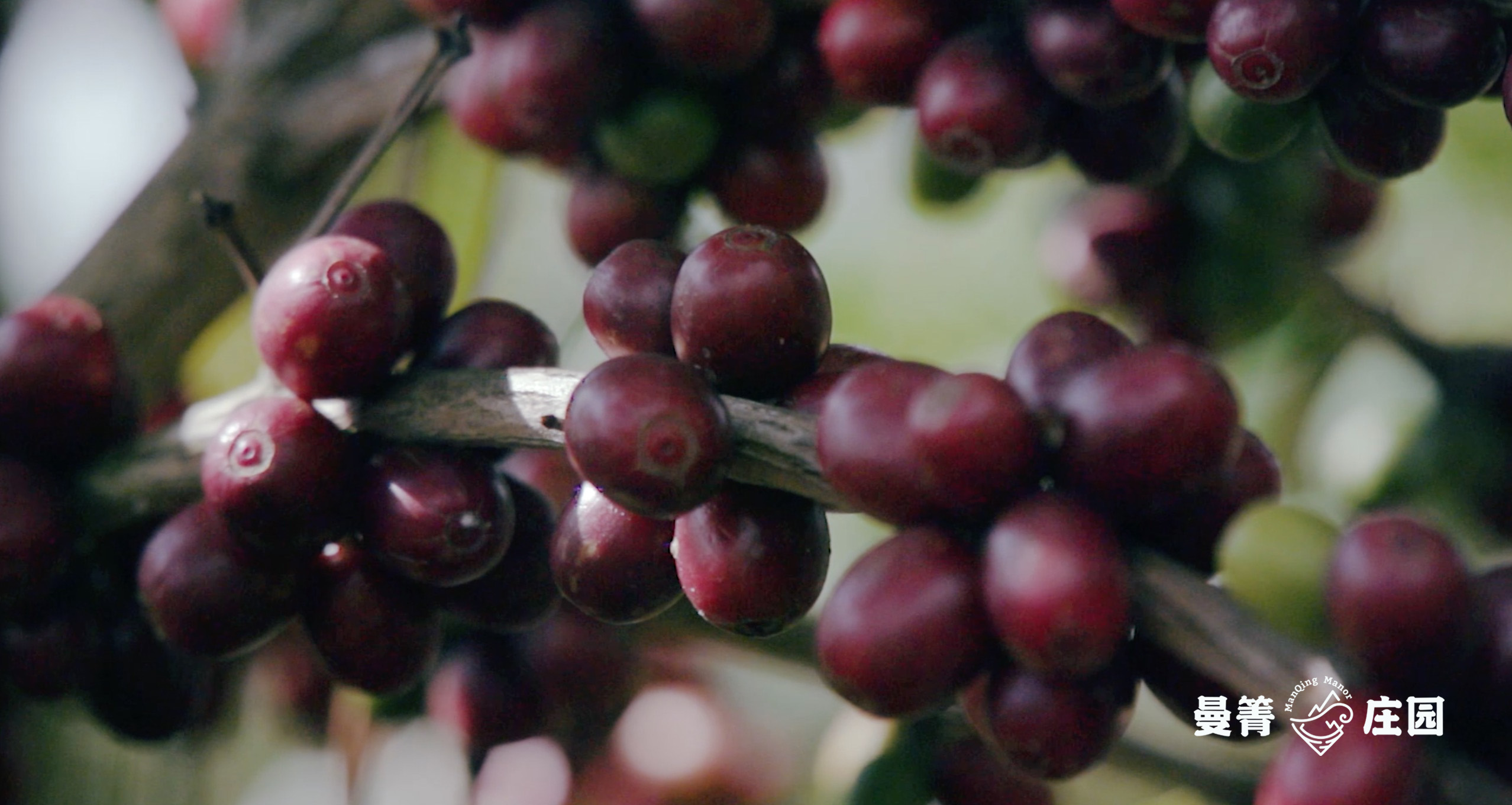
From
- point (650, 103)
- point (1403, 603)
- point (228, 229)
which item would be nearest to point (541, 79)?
point (650, 103)

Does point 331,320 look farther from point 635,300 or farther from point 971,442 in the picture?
point 971,442

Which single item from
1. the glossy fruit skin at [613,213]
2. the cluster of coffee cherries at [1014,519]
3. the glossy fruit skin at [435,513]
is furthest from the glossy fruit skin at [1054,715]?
the glossy fruit skin at [613,213]

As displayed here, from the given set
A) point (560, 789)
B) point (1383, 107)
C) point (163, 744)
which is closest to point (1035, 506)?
point (1383, 107)

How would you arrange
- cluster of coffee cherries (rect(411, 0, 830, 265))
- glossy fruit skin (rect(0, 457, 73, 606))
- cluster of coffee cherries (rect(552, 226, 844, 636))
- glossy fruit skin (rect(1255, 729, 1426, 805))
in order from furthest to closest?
cluster of coffee cherries (rect(411, 0, 830, 265)) → glossy fruit skin (rect(0, 457, 73, 606)) → cluster of coffee cherries (rect(552, 226, 844, 636)) → glossy fruit skin (rect(1255, 729, 1426, 805))

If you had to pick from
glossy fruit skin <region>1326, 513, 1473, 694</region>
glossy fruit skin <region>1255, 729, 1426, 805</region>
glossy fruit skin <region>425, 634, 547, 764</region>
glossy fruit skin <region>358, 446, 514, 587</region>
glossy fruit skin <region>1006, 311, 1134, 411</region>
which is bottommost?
glossy fruit skin <region>425, 634, 547, 764</region>

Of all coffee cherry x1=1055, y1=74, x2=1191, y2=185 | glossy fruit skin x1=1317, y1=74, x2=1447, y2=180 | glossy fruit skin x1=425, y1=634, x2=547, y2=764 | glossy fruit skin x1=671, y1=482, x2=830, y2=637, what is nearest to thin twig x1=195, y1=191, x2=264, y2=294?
glossy fruit skin x1=425, y1=634, x2=547, y2=764

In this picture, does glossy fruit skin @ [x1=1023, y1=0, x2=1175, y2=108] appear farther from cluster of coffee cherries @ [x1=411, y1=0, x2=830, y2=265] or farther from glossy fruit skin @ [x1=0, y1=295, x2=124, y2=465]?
glossy fruit skin @ [x1=0, y1=295, x2=124, y2=465]

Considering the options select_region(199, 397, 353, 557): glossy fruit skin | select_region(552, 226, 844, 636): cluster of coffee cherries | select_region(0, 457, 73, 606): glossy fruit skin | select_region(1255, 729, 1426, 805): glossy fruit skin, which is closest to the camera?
select_region(1255, 729, 1426, 805): glossy fruit skin
